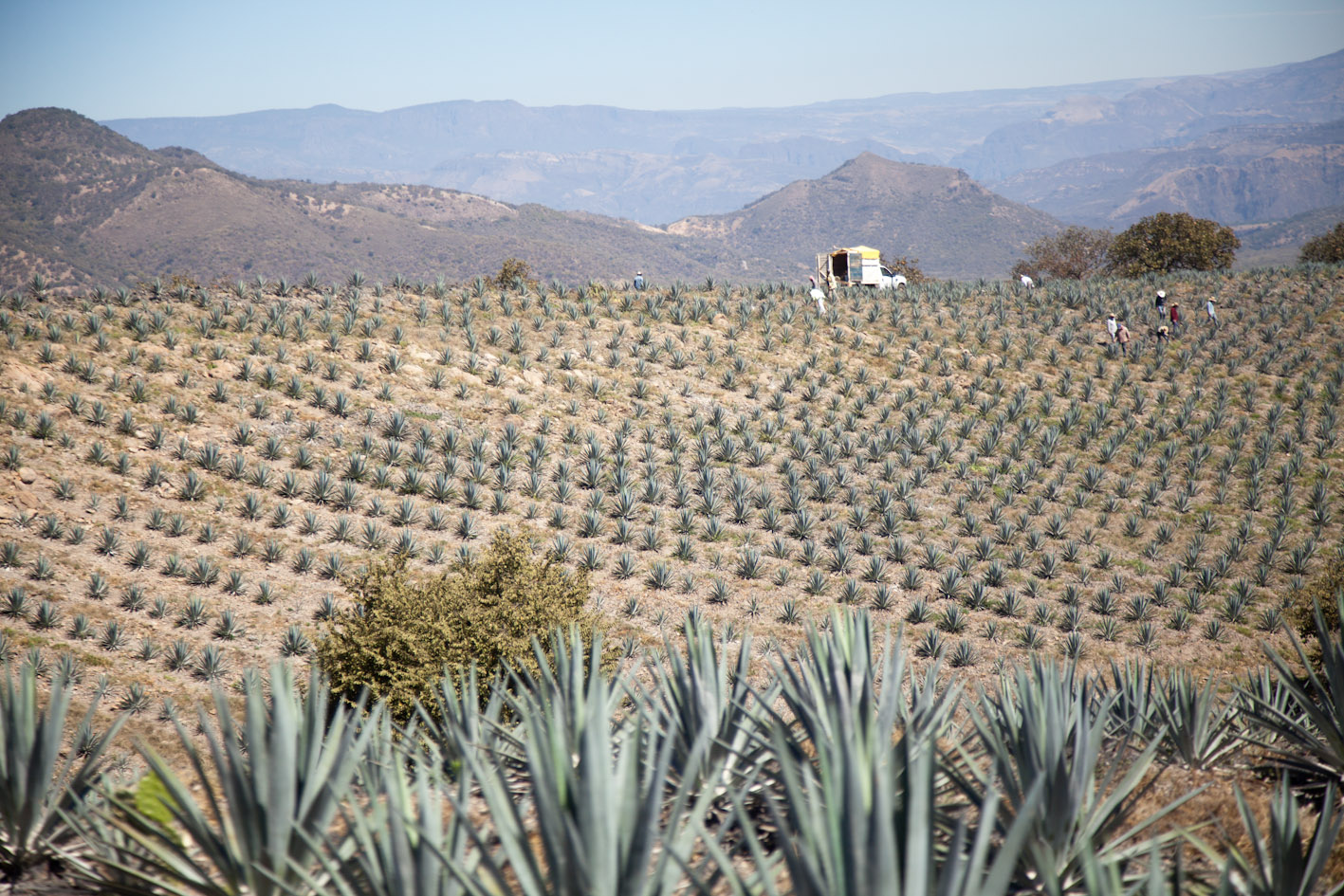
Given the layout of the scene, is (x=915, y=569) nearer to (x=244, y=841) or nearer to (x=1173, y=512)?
(x=1173, y=512)

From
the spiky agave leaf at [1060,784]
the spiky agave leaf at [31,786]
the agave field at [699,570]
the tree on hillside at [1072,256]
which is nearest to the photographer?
the agave field at [699,570]

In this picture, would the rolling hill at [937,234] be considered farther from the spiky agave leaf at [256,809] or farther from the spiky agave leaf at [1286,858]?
the spiky agave leaf at [256,809]

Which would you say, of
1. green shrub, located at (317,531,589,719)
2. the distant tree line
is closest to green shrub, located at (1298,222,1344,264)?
the distant tree line

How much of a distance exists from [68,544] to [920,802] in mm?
11955

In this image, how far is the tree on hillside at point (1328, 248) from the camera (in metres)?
49.9

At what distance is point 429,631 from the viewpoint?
6508mm

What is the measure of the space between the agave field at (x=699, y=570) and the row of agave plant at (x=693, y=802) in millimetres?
21

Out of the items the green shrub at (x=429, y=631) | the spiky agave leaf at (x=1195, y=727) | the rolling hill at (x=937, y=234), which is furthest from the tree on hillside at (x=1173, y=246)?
the rolling hill at (x=937, y=234)

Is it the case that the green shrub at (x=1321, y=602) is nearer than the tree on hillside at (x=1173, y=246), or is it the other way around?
the green shrub at (x=1321, y=602)

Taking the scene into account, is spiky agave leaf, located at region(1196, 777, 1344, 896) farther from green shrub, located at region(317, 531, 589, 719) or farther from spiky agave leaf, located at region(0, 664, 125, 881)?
spiky agave leaf, located at region(0, 664, 125, 881)

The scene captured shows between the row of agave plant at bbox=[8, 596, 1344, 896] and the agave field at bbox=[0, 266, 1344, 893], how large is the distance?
0.02 m

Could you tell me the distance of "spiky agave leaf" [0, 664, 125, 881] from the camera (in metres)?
3.32

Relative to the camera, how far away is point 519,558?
7.70 m

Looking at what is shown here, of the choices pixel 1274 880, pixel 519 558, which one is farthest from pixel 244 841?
pixel 519 558
